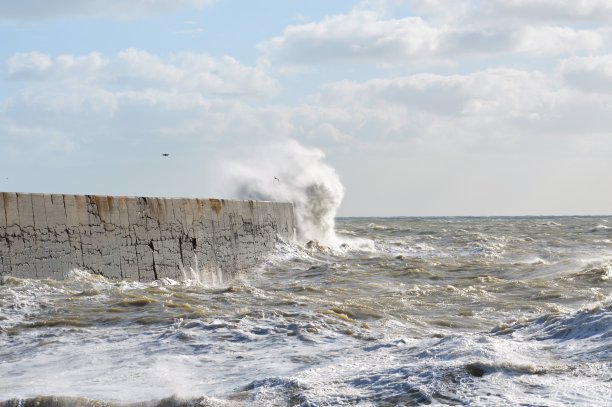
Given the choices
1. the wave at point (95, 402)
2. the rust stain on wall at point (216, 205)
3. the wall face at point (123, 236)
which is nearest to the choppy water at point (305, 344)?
the wave at point (95, 402)

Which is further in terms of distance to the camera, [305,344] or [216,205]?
[216,205]

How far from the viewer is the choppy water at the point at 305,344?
14.1 ft

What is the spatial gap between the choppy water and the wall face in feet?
1.04

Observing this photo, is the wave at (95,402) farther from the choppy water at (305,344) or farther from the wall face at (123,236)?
the wall face at (123,236)

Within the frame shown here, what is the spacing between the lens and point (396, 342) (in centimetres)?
575

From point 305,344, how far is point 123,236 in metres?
4.49

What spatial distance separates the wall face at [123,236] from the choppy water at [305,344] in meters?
0.32

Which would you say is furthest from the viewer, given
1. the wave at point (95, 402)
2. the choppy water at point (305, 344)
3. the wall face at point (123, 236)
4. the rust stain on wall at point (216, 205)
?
the rust stain on wall at point (216, 205)

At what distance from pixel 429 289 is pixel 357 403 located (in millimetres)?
5560

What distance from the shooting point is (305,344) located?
577 cm

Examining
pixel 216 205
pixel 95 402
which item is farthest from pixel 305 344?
pixel 216 205

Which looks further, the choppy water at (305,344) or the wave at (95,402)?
the choppy water at (305,344)

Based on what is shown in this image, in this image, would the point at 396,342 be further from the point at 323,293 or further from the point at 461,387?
the point at 323,293

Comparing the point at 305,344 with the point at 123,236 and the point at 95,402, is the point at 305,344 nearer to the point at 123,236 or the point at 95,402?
the point at 95,402
